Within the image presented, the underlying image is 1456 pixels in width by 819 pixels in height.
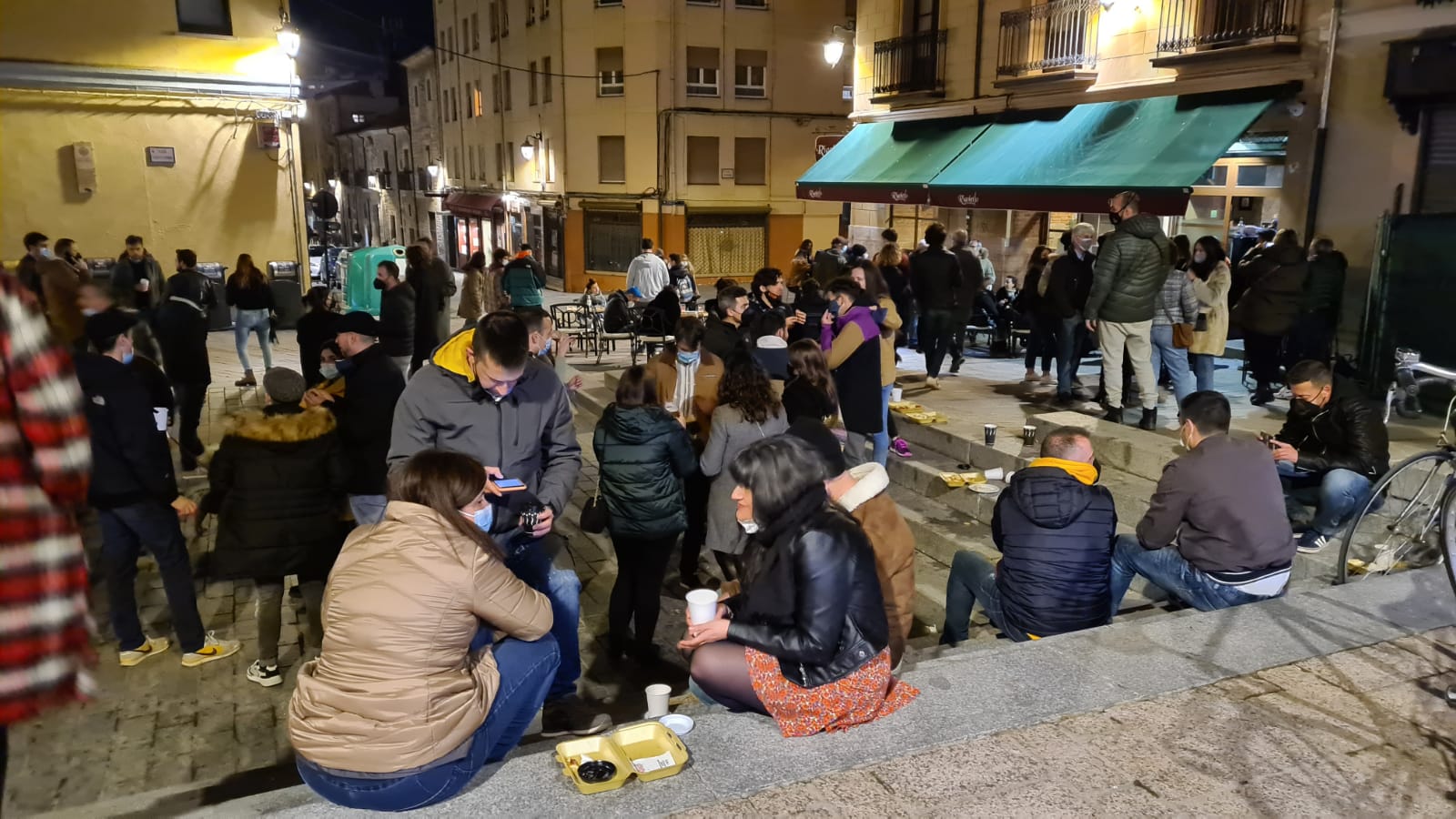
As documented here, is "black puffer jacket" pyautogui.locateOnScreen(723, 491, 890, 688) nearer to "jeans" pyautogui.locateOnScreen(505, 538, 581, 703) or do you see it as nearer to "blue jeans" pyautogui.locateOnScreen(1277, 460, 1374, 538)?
"jeans" pyautogui.locateOnScreen(505, 538, 581, 703)

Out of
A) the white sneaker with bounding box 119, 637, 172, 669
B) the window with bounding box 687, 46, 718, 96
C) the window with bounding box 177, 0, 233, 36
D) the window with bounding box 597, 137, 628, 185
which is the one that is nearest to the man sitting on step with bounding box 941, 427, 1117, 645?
the white sneaker with bounding box 119, 637, 172, 669

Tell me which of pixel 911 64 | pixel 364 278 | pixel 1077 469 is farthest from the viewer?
pixel 364 278

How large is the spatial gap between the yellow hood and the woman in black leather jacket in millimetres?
1376

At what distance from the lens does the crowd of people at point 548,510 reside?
2.98m

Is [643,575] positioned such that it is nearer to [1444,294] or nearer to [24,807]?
[24,807]

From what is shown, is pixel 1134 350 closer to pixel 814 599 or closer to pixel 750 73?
pixel 814 599

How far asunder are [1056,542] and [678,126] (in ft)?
86.3

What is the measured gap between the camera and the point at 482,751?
3281mm

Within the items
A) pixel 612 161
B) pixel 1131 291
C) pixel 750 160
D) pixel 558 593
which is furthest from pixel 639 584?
pixel 750 160

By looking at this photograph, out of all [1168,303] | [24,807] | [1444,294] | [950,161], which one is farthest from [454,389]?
[950,161]

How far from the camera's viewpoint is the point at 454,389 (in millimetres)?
4430

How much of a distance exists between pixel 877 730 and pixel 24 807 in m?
3.64

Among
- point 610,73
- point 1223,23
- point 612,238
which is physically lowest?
point 612,238

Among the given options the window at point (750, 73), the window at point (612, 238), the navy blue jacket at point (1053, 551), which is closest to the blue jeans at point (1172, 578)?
the navy blue jacket at point (1053, 551)
